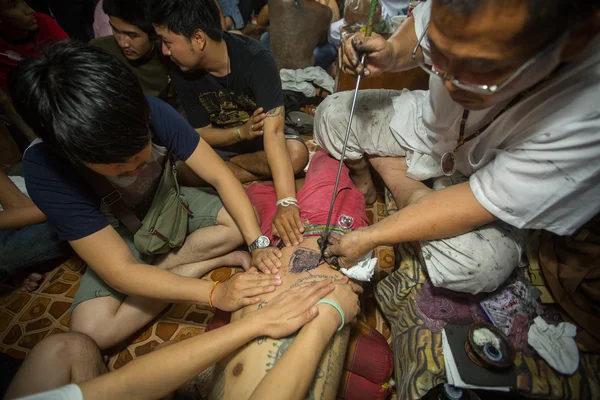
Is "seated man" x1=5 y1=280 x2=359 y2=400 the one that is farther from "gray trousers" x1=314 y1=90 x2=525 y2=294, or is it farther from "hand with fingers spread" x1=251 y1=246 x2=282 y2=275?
"gray trousers" x1=314 y1=90 x2=525 y2=294

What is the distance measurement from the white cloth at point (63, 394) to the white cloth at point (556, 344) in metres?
1.63

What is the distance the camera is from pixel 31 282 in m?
1.86

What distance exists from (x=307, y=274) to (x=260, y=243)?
378mm

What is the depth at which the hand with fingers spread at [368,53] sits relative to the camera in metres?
1.33

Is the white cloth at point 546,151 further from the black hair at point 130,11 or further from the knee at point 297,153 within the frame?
the black hair at point 130,11

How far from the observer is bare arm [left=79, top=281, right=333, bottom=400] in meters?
0.96

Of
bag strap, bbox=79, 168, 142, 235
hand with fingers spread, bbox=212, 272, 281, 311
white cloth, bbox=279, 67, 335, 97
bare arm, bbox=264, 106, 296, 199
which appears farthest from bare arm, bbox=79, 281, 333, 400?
white cloth, bbox=279, 67, 335, 97

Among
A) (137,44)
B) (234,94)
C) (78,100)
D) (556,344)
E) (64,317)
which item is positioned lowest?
(64,317)

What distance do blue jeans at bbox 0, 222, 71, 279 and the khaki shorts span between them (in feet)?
1.38

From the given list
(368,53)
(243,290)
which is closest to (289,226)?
(243,290)

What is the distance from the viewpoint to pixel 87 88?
933 mm

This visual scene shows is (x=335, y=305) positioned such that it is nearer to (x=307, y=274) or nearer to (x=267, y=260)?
(x=307, y=274)

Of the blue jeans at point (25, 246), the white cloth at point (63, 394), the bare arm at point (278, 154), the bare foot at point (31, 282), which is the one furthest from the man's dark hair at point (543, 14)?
the bare foot at point (31, 282)

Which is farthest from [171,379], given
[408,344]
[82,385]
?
[408,344]
